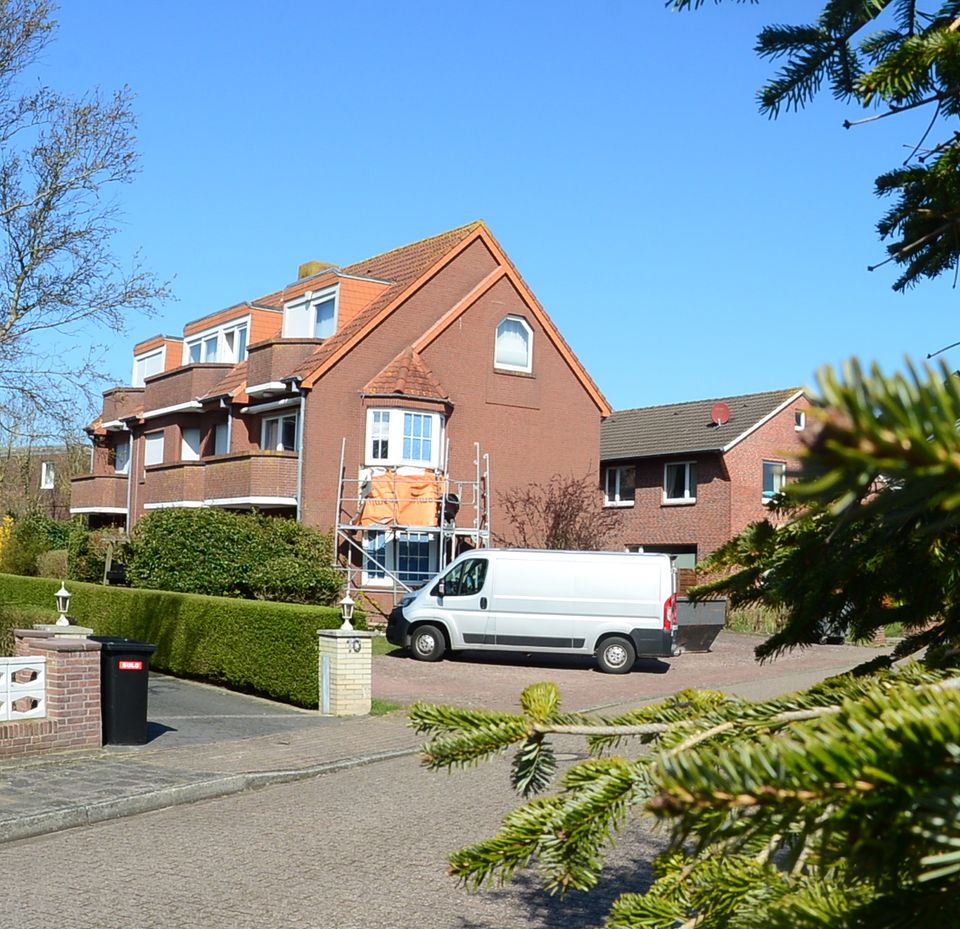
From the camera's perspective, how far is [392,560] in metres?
31.0

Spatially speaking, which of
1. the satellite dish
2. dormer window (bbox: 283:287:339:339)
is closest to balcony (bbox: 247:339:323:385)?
dormer window (bbox: 283:287:339:339)

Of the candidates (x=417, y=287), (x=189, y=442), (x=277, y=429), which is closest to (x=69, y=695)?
(x=277, y=429)

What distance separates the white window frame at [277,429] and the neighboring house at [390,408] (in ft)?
0.24

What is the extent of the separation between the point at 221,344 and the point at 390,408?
32.9 feet

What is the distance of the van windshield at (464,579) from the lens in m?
23.2

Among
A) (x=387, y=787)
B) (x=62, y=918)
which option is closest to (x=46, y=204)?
(x=387, y=787)

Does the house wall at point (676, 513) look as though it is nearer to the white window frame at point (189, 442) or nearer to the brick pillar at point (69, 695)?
the white window frame at point (189, 442)

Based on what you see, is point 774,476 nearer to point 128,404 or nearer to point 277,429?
point 277,429

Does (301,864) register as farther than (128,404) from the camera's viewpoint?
No

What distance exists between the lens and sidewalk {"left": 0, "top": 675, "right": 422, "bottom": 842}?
10031 millimetres

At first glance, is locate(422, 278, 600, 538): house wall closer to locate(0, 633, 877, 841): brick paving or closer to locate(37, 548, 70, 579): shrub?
locate(0, 633, 877, 841): brick paving

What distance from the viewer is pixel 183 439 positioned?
37.8m

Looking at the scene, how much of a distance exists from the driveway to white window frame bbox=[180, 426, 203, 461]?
15844mm

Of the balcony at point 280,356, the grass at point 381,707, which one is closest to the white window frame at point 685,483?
the balcony at point 280,356
